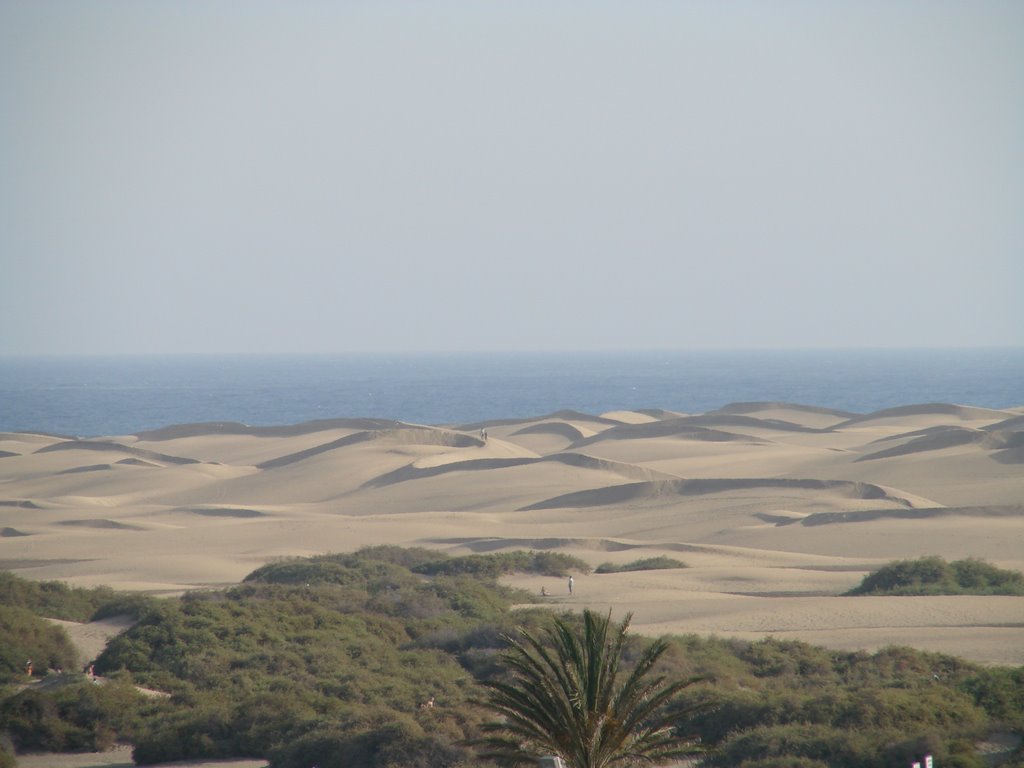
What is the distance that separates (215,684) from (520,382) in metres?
134

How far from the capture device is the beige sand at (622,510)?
21.0 m

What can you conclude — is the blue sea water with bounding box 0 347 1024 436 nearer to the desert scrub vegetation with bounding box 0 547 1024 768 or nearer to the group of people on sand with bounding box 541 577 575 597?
the group of people on sand with bounding box 541 577 575 597

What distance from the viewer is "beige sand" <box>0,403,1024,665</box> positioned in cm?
2098

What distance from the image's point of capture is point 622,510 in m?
36.7

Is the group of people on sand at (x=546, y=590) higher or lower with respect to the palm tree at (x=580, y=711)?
lower

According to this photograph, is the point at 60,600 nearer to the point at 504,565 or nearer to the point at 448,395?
the point at 504,565

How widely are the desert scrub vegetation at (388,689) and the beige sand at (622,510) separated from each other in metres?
2.64

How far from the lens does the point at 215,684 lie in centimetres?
1503

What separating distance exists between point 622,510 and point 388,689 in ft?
75.7

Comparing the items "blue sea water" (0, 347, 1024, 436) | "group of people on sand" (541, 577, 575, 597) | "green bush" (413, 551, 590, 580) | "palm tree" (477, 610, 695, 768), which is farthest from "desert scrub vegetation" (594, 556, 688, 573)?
"blue sea water" (0, 347, 1024, 436)

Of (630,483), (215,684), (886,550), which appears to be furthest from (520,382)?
(215,684)

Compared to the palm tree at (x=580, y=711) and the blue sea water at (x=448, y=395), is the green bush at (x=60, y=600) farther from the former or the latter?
the blue sea water at (x=448, y=395)

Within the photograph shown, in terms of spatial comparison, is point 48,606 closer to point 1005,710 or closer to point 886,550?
point 1005,710

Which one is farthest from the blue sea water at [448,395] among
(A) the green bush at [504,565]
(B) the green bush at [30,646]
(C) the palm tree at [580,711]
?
(C) the palm tree at [580,711]
